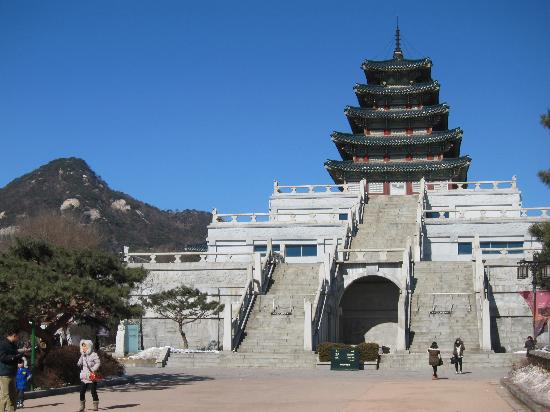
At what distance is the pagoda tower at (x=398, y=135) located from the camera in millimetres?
60844

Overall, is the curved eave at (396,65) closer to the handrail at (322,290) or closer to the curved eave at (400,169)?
the curved eave at (400,169)

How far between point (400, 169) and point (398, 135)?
534 cm

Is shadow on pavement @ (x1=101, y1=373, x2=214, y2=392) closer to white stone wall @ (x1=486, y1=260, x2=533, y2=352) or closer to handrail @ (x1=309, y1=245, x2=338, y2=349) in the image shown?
handrail @ (x1=309, y1=245, x2=338, y2=349)

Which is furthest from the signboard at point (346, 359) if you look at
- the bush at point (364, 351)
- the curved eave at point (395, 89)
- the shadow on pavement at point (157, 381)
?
the curved eave at point (395, 89)

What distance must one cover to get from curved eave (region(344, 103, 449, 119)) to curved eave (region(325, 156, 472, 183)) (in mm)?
4289

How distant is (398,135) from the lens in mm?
64688

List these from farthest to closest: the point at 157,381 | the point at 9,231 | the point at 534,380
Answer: the point at 9,231 < the point at 157,381 < the point at 534,380

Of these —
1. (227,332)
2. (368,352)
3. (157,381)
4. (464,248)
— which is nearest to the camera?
(157,381)

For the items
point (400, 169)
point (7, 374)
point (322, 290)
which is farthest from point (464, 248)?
point (7, 374)

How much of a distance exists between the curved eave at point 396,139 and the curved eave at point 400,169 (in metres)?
1.52

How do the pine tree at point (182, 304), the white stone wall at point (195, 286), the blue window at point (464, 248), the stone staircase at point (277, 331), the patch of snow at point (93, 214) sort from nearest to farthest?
the stone staircase at point (277, 331), the pine tree at point (182, 304), the white stone wall at point (195, 286), the blue window at point (464, 248), the patch of snow at point (93, 214)

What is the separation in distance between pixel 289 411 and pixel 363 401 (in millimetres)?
2204

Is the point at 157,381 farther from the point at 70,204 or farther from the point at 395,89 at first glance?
the point at 70,204

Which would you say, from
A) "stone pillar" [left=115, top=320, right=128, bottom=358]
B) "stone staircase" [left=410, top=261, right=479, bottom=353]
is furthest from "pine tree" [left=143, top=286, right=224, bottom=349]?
"stone staircase" [left=410, top=261, right=479, bottom=353]
